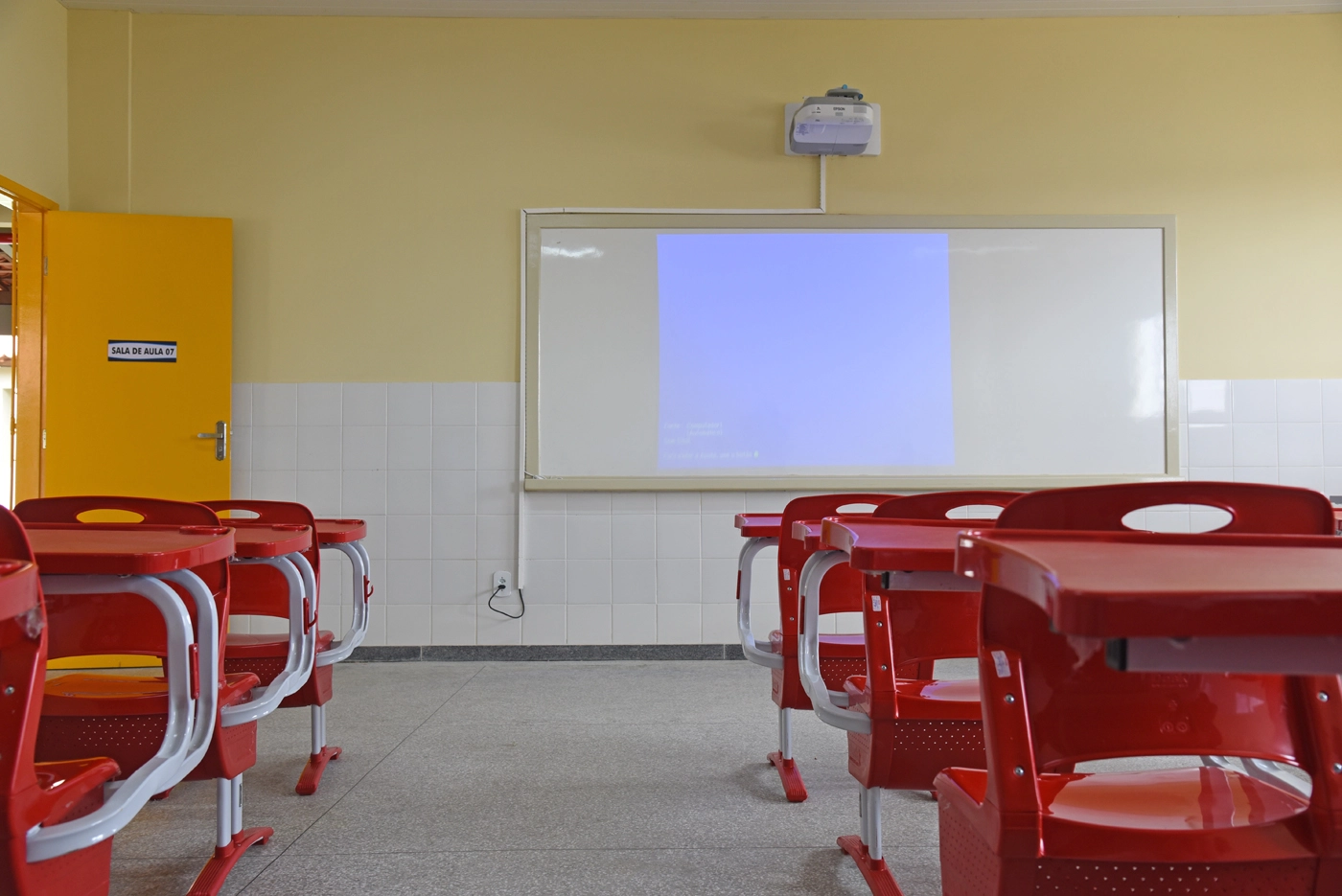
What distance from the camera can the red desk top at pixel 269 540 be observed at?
5.60 feet

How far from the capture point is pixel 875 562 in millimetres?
1211

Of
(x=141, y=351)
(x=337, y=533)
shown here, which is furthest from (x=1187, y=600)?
(x=141, y=351)

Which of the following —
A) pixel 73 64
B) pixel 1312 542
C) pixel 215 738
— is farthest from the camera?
pixel 73 64

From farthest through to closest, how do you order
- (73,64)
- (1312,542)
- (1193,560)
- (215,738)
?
1. (73,64)
2. (215,738)
3. (1312,542)
4. (1193,560)

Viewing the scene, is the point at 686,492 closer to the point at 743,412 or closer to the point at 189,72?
the point at 743,412

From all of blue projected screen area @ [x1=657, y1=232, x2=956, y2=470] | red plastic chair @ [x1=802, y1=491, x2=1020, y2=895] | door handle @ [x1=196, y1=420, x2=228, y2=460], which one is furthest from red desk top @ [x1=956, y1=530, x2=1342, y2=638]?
door handle @ [x1=196, y1=420, x2=228, y2=460]

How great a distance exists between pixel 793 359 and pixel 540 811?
8.32ft

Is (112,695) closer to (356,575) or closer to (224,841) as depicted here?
(224,841)

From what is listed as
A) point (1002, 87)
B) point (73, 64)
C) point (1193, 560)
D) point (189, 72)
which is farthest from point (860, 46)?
point (1193, 560)

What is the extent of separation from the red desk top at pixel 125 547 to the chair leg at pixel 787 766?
148 centimetres

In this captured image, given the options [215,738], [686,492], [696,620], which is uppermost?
[686,492]

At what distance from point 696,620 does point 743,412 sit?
1017 millimetres

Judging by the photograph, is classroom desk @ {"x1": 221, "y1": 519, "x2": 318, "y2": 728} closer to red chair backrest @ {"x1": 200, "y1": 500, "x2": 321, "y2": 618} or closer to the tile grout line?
red chair backrest @ {"x1": 200, "y1": 500, "x2": 321, "y2": 618}

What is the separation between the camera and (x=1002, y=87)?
4.17 meters
